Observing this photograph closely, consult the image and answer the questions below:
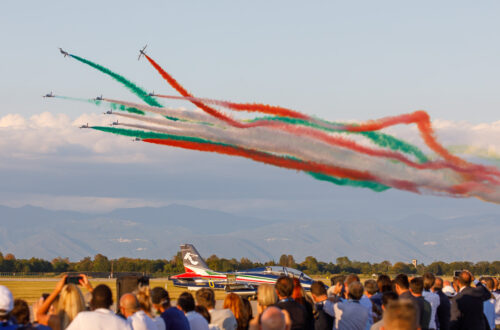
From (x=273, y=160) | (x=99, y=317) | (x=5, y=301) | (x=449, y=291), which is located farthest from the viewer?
(x=273, y=160)

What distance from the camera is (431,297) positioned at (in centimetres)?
1582

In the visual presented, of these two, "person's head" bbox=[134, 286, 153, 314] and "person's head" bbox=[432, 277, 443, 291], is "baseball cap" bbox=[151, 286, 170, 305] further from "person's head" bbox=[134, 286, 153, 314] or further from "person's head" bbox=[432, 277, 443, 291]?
"person's head" bbox=[432, 277, 443, 291]

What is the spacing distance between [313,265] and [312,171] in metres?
75.4

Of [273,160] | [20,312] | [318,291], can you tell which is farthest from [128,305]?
[273,160]

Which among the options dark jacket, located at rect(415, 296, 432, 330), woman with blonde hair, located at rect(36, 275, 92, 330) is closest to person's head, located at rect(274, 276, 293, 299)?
woman with blonde hair, located at rect(36, 275, 92, 330)

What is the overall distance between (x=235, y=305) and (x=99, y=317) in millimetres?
3580

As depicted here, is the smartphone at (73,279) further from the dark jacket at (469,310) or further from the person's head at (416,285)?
the dark jacket at (469,310)

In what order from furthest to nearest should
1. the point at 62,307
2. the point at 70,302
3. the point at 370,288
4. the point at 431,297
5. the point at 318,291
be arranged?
the point at 431,297
the point at 370,288
the point at 318,291
the point at 62,307
the point at 70,302

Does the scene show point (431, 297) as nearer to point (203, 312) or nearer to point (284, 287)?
point (284, 287)

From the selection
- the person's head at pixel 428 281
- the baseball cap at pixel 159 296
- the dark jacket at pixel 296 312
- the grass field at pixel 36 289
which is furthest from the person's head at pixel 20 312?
the grass field at pixel 36 289

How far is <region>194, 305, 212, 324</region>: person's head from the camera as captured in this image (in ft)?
41.2

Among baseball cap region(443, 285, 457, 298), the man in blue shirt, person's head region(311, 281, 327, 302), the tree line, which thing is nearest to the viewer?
the man in blue shirt

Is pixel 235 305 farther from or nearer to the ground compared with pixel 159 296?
nearer to the ground

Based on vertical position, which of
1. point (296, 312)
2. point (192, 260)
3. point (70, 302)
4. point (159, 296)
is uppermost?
point (70, 302)
